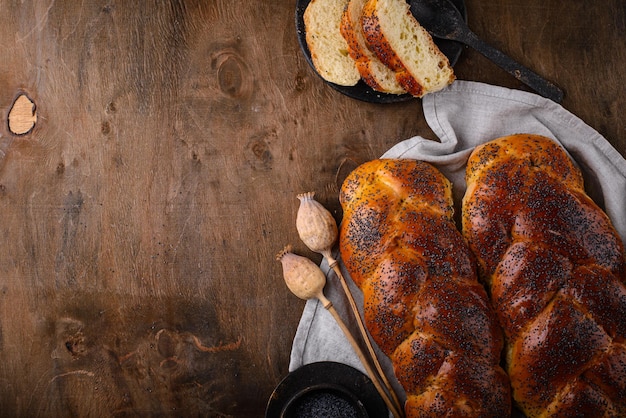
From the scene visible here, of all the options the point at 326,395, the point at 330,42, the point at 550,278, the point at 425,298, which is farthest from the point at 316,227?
the point at 550,278

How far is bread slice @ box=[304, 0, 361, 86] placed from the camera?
2100 millimetres

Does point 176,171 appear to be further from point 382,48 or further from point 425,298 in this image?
point 425,298

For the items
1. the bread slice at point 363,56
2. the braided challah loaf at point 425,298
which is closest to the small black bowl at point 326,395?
the braided challah loaf at point 425,298

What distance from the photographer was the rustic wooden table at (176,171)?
2.21 metres

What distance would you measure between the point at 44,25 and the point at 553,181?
215 cm

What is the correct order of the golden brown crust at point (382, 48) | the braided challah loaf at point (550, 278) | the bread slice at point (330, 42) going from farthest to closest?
1. the bread slice at point (330, 42)
2. the golden brown crust at point (382, 48)
3. the braided challah loaf at point (550, 278)

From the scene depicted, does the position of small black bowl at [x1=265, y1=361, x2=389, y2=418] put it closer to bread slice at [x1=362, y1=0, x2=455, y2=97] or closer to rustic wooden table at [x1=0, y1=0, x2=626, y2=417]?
rustic wooden table at [x1=0, y1=0, x2=626, y2=417]

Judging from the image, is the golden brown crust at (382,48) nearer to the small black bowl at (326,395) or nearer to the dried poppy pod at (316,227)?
the dried poppy pod at (316,227)

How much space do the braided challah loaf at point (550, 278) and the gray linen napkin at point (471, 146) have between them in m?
0.21

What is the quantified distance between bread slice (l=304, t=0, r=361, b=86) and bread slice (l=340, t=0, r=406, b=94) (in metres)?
0.04

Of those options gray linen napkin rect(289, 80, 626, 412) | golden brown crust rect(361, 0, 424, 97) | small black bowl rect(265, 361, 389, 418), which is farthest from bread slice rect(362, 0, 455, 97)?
small black bowl rect(265, 361, 389, 418)

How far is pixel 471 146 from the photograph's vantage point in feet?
7.22

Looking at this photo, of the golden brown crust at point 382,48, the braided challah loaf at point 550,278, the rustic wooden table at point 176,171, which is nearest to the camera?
the braided challah loaf at point 550,278

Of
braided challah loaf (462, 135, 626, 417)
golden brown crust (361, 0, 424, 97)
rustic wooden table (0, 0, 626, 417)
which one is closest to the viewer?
braided challah loaf (462, 135, 626, 417)
